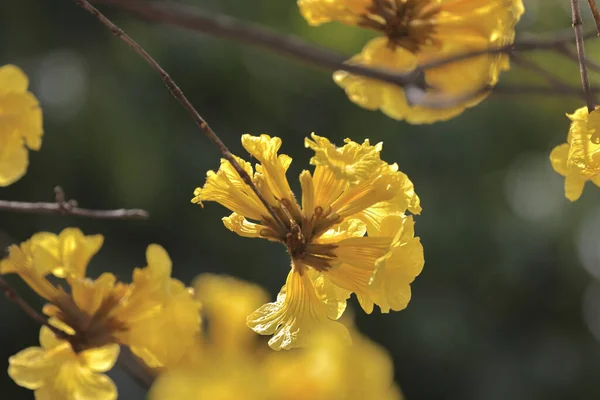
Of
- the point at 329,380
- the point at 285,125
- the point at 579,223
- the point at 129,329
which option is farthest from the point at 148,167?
the point at 329,380

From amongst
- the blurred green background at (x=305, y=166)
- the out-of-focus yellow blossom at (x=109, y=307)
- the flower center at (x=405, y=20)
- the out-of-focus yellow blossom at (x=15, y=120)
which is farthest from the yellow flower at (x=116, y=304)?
the blurred green background at (x=305, y=166)

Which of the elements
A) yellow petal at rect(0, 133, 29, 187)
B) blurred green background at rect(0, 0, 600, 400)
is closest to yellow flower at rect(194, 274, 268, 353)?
yellow petal at rect(0, 133, 29, 187)

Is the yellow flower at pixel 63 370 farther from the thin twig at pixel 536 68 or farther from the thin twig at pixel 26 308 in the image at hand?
the thin twig at pixel 536 68

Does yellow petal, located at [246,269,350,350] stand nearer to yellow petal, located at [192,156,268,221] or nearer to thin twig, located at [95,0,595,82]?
yellow petal, located at [192,156,268,221]


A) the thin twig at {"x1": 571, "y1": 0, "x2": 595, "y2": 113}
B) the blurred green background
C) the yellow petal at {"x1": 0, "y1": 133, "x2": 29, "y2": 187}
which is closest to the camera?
the thin twig at {"x1": 571, "y1": 0, "x2": 595, "y2": 113}

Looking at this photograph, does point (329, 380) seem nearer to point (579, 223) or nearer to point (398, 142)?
point (398, 142)
